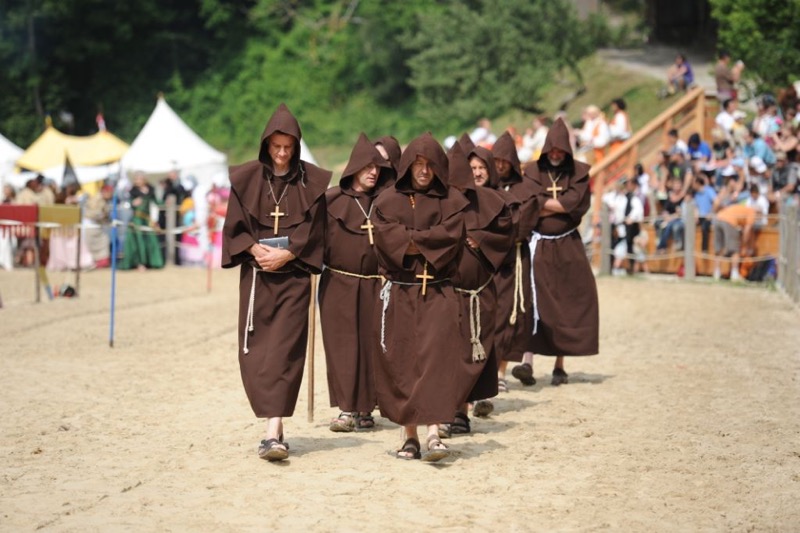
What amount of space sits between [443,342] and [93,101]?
141 feet

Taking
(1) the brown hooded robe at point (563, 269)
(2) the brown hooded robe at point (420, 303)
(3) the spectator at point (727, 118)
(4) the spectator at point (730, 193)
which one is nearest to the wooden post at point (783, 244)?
(4) the spectator at point (730, 193)

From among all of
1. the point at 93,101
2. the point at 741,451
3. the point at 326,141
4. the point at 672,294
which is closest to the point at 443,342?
the point at 741,451

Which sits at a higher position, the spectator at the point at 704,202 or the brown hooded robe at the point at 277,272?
the spectator at the point at 704,202

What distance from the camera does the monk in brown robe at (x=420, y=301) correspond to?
891 centimetres

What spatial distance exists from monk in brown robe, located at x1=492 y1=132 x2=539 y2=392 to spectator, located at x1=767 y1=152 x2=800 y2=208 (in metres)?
9.48

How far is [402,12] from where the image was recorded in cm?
4609

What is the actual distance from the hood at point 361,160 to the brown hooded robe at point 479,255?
2.78ft

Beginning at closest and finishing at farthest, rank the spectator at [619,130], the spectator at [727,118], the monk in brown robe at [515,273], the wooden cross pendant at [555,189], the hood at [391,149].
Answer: the hood at [391,149] → the monk in brown robe at [515,273] → the wooden cross pendant at [555,189] → the spectator at [727,118] → the spectator at [619,130]

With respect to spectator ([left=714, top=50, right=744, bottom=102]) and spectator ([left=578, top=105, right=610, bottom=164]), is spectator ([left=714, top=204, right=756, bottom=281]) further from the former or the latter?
spectator ([left=714, top=50, right=744, bottom=102])

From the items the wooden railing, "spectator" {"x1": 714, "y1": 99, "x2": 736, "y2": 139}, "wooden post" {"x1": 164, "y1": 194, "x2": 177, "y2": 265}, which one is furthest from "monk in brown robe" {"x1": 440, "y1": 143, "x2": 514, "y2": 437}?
"wooden post" {"x1": 164, "y1": 194, "x2": 177, "y2": 265}

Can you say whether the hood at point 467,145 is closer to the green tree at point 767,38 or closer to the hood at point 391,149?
the hood at point 391,149

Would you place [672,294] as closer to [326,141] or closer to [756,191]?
[756,191]

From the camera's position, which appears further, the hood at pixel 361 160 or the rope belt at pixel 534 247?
the rope belt at pixel 534 247

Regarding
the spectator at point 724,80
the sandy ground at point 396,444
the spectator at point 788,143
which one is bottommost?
the sandy ground at point 396,444
